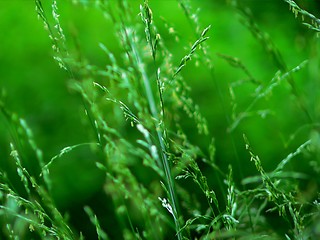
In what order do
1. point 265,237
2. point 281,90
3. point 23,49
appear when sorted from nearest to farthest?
point 265,237
point 281,90
point 23,49

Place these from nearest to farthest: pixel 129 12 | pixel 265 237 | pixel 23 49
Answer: pixel 265 237 < pixel 129 12 < pixel 23 49

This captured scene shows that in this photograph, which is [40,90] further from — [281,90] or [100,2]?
[100,2]

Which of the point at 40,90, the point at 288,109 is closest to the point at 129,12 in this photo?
the point at 288,109

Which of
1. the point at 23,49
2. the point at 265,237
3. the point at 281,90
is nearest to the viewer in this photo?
the point at 265,237

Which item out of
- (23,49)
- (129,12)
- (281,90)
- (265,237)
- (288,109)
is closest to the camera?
(265,237)

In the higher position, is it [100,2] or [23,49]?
[100,2]

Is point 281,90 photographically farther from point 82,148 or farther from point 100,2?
point 100,2

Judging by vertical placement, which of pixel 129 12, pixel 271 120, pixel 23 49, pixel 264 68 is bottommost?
pixel 271 120

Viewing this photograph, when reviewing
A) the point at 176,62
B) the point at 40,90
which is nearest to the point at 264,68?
the point at 176,62

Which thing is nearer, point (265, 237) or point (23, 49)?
point (265, 237)
